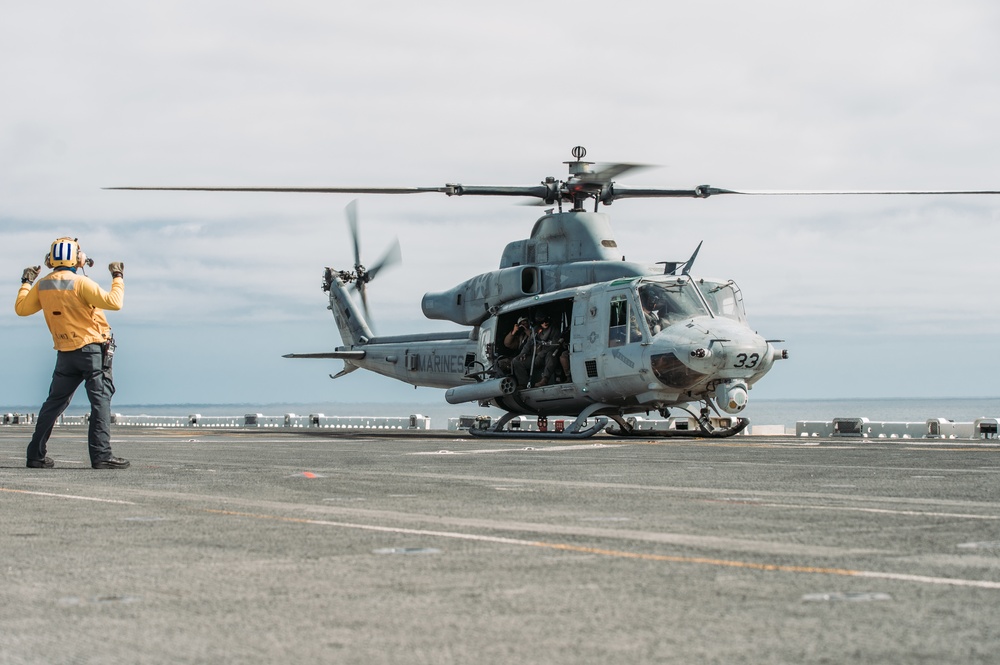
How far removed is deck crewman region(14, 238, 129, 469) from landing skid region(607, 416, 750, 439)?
13046mm

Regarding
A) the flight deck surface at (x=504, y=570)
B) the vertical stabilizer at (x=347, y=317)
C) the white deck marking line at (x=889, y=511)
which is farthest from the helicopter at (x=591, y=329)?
the white deck marking line at (x=889, y=511)

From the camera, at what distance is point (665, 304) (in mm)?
23250

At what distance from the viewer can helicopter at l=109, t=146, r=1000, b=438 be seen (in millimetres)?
22578

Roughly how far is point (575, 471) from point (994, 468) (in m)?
4.17

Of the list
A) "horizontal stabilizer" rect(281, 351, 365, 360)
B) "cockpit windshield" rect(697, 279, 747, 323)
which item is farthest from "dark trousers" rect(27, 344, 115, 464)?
"horizontal stabilizer" rect(281, 351, 365, 360)

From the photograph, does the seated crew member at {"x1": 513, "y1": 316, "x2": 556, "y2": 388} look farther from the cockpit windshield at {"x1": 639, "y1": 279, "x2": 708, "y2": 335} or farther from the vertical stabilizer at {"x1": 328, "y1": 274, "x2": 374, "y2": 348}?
the vertical stabilizer at {"x1": 328, "y1": 274, "x2": 374, "y2": 348}

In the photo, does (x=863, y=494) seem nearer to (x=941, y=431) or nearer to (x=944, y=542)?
(x=944, y=542)

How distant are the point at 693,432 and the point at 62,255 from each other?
1387cm

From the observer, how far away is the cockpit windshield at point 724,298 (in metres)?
23.8

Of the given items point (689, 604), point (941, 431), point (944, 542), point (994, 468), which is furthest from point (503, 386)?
point (689, 604)

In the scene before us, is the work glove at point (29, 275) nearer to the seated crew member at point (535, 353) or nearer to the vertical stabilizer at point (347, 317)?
the seated crew member at point (535, 353)

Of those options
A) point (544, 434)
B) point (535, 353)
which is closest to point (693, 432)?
point (544, 434)

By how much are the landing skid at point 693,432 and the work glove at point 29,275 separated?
44.5 ft

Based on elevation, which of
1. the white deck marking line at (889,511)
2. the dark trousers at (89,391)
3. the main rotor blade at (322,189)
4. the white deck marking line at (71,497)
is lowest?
the white deck marking line at (889,511)
